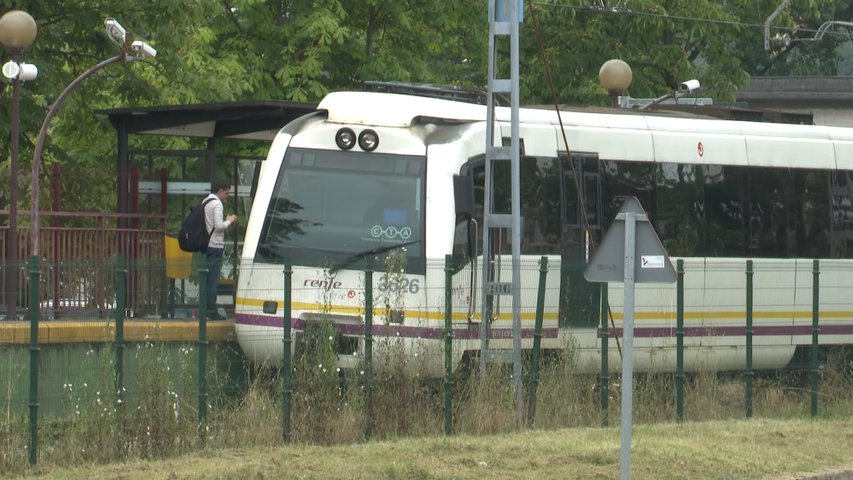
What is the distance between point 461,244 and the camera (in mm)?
16469

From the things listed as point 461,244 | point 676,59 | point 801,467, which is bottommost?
point 801,467

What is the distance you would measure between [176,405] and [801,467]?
17.2 ft

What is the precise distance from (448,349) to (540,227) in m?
3.26

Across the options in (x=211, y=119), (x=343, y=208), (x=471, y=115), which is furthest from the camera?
(x=211, y=119)

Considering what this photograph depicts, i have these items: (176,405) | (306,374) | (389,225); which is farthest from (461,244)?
(176,405)

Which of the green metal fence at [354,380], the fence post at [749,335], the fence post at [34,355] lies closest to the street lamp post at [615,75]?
the green metal fence at [354,380]

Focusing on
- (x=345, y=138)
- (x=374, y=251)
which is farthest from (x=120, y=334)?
(x=345, y=138)

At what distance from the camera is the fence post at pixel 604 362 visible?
52.5 feet

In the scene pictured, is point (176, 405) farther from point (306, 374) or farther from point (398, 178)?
point (398, 178)

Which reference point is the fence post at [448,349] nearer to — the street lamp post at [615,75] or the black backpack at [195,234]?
the black backpack at [195,234]

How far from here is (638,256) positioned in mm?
11289

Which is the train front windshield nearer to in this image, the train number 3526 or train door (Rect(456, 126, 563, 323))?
train door (Rect(456, 126, 563, 323))

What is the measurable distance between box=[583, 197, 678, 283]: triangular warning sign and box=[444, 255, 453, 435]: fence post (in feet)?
11.7

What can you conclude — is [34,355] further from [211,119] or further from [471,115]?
[211,119]
